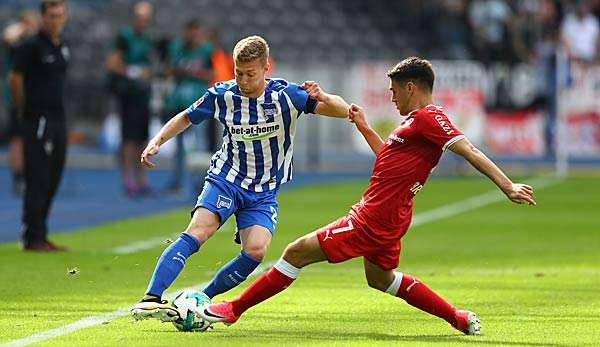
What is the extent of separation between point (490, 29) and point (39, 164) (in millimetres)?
19961

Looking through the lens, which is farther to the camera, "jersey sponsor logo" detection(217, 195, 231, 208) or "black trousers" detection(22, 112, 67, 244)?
"black trousers" detection(22, 112, 67, 244)

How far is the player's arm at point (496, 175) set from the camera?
26.7ft

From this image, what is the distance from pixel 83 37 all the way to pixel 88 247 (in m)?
19.9

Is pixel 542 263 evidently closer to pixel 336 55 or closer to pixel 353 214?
pixel 353 214

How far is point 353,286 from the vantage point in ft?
37.1

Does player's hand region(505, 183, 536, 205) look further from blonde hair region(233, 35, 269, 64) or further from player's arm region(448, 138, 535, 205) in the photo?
blonde hair region(233, 35, 269, 64)

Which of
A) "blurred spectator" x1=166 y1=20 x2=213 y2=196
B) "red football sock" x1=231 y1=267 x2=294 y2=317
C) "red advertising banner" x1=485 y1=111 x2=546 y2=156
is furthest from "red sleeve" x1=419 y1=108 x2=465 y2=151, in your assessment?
"red advertising banner" x1=485 y1=111 x2=546 y2=156

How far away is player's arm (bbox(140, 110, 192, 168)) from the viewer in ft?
29.2

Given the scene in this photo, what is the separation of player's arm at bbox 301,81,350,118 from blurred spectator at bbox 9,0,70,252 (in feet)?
16.8

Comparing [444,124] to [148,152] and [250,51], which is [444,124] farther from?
[148,152]

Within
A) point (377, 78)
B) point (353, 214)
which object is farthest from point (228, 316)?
point (377, 78)

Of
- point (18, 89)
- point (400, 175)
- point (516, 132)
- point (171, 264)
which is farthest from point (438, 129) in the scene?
point (516, 132)

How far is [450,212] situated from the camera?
61.2 ft

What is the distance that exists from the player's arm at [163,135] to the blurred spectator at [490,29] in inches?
904
